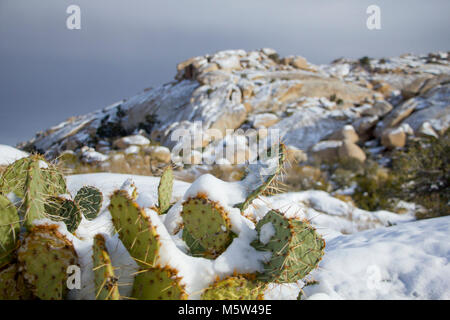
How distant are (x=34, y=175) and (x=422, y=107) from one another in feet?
73.8

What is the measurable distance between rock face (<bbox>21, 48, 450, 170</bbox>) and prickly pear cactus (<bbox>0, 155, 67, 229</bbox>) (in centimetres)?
884

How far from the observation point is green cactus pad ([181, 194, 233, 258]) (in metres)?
1.68

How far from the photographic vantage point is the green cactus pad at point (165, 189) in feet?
6.91

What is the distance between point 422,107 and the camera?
18531 mm

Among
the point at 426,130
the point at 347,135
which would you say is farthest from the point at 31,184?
the point at 426,130

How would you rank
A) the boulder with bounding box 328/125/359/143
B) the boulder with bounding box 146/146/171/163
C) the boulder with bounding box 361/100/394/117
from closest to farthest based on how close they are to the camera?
the boulder with bounding box 146/146/171/163
the boulder with bounding box 328/125/359/143
the boulder with bounding box 361/100/394/117

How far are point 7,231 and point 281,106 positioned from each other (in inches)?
928

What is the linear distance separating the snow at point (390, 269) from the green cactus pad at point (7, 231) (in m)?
1.90

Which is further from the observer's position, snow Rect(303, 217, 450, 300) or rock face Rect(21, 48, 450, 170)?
rock face Rect(21, 48, 450, 170)

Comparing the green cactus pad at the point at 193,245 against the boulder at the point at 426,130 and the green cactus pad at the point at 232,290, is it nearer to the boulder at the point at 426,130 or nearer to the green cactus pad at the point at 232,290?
the green cactus pad at the point at 232,290

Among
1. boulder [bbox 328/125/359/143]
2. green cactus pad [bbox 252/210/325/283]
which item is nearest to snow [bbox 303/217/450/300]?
green cactus pad [bbox 252/210/325/283]

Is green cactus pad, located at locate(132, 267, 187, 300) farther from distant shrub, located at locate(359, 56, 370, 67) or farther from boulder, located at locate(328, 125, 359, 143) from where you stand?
distant shrub, located at locate(359, 56, 370, 67)

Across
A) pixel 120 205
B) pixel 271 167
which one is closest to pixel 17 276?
pixel 120 205
